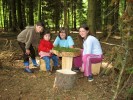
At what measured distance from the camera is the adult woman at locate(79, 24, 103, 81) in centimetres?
728

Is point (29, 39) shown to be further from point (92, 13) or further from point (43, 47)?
point (92, 13)

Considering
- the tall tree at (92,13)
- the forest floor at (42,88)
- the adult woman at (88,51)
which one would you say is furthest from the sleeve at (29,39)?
the tall tree at (92,13)

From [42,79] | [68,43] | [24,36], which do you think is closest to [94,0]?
[68,43]

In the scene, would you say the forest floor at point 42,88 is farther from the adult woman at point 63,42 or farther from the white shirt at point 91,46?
the adult woman at point 63,42

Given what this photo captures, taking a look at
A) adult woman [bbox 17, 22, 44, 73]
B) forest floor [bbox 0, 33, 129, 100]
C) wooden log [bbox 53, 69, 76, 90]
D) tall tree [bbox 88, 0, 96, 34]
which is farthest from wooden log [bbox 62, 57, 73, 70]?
tall tree [bbox 88, 0, 96, 34]

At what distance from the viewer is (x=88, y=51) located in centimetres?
730

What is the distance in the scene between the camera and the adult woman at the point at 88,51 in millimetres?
7281

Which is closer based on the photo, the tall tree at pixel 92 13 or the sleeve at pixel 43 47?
the sleeve at pixel 43 47

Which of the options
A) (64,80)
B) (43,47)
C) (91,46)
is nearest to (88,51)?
(91,46)

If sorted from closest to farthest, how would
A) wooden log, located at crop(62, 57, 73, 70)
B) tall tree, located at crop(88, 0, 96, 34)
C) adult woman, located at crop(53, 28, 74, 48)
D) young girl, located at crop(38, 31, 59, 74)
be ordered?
wooden log, located at crop(62, 57, 73, 70), young girl, located at crop(38, 31, 59, 74), adult woman, located at crop(53, 28, 74, 48), tall tree, located at crop(88, 0, 96, 34)

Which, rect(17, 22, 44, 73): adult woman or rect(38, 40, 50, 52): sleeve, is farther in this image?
rect(38, 40, 50, 52): sleeve

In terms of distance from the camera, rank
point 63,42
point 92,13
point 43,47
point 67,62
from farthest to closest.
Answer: point 92,13, point 63,42, point 43,47, point 67,62

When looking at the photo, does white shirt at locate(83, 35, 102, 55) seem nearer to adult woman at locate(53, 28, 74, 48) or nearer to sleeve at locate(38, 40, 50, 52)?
adult woman at locate(53, 28, 74, 48)

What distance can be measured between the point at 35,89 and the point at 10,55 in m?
3.56
